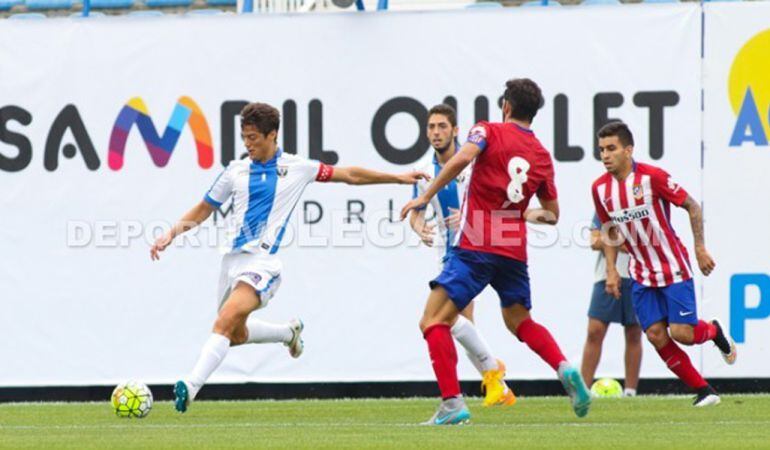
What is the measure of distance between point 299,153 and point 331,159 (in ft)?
0.97

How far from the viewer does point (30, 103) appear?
46.8 ft

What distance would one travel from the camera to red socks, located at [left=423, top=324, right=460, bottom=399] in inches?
380

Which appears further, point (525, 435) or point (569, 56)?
point (569, 56)

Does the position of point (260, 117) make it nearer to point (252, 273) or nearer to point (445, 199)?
point (252, 273)

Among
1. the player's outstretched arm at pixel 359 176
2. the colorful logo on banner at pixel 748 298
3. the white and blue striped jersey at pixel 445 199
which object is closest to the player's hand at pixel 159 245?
the player's outstretched arm at pixel 359 176

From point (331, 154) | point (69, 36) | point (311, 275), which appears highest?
point (69, 36)

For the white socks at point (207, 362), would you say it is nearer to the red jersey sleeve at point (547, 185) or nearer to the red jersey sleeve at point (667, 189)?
the red jersey sleeve at point (547, 185)

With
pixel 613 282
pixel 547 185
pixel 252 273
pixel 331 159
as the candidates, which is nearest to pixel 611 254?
pixel 613 282

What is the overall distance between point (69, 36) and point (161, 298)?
248 centimetres

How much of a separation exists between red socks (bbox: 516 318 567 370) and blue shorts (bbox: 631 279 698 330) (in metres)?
1.48

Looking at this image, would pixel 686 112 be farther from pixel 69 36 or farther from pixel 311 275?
pixel 69 36

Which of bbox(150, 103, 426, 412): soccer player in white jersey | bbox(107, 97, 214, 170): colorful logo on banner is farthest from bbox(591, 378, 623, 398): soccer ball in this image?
bbox(107, 97, 214, 170): colorful logo on banner

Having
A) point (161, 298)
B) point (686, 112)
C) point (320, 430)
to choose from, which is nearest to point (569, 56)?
point (686, 112)

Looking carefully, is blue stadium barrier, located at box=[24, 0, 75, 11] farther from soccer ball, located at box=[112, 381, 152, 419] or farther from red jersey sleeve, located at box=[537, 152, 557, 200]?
red jersey sleeve, located at box=[537, 152, 557, 200]
